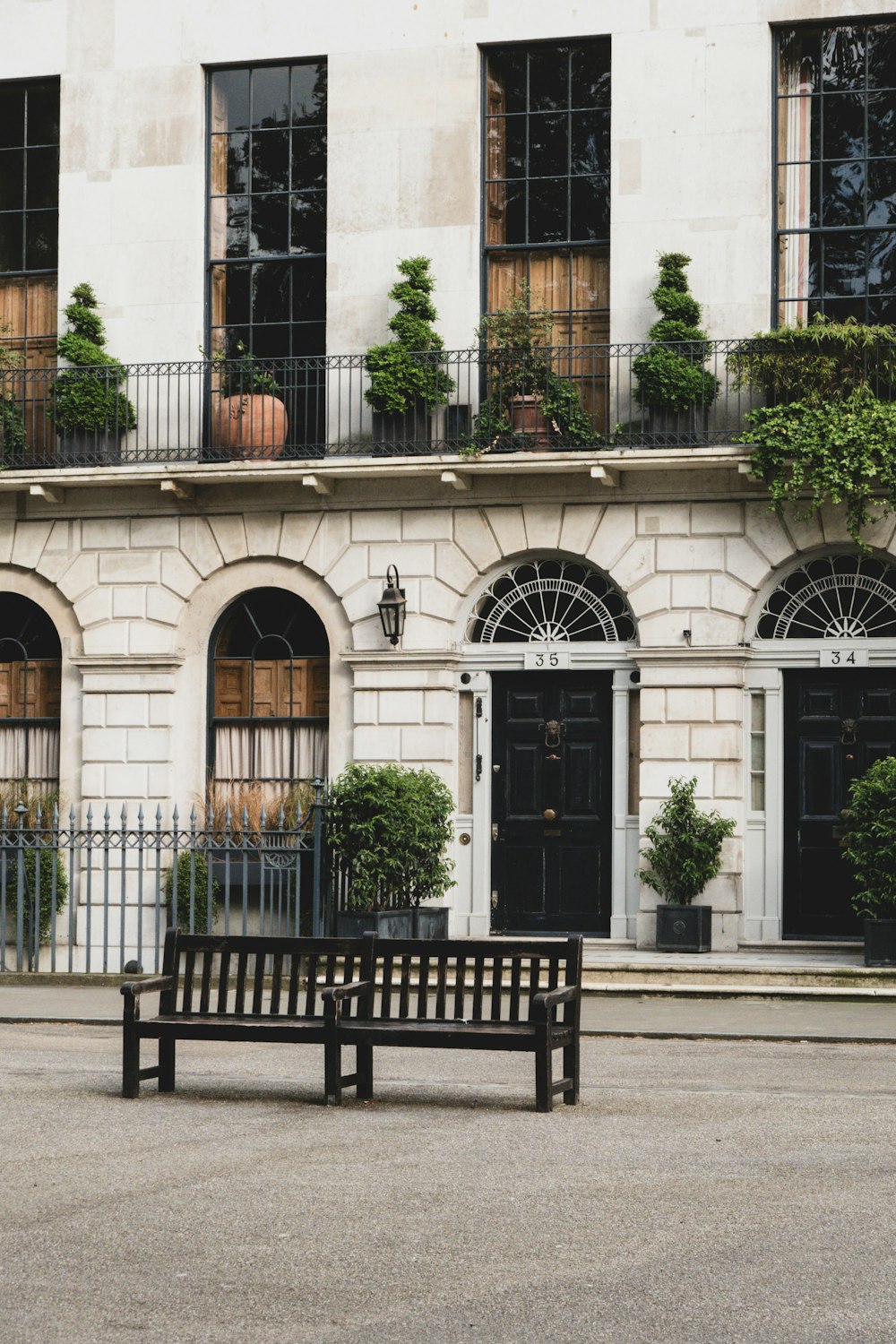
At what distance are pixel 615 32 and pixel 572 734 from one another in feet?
24.0

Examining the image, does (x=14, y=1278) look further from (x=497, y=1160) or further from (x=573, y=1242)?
(x=497, y=1160)

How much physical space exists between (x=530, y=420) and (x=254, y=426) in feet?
9.67

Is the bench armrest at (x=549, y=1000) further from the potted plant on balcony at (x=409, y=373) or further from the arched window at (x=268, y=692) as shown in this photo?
the potted plant on balcony at (x=409, y=373)

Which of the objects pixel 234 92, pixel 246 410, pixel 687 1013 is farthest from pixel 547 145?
pixel 687 1013

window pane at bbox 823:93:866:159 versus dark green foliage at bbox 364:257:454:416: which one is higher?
window pane at bbox 823:93:866:159

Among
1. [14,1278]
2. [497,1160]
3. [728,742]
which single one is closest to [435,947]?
[497,1160]

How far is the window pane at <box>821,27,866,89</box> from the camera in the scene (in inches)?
769

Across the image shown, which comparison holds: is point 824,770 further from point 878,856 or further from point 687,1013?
point 687,1013

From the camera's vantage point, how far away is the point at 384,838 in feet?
57.1

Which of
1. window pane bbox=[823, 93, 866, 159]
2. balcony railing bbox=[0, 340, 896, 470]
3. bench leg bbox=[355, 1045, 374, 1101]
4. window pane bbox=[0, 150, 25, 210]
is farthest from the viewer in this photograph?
window pane bbox=[0, 150, 25, 210]

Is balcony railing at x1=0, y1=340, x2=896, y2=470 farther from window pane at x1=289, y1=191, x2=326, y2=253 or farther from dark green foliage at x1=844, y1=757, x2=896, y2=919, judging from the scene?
dark green foliage at x1=844, y1=757, x2=896, y2=919

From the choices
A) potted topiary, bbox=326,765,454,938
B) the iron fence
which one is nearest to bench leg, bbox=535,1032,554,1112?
the iron fence

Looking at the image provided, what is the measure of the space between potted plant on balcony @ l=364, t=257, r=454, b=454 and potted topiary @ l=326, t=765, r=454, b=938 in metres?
3.86

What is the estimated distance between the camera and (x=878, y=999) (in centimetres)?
1583
